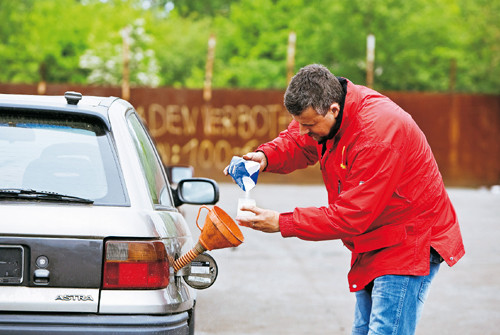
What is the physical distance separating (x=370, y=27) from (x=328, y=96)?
28701 millimetres

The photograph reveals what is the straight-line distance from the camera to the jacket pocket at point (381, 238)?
360cm

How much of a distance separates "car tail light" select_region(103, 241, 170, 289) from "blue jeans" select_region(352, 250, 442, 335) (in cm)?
98

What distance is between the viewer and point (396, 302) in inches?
142

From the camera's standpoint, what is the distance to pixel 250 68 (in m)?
40.2

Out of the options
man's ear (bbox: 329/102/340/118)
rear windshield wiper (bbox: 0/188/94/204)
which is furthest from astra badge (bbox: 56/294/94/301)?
man's ear (bbox: 329/102/340/118)

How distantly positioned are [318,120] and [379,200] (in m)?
0.43

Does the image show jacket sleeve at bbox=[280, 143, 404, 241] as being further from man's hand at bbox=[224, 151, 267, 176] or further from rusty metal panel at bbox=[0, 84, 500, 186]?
rusty metal panel at bbox=[0, 84, 500, 186]

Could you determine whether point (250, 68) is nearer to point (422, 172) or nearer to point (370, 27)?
point (370, 27)

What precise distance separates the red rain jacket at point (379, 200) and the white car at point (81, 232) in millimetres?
615

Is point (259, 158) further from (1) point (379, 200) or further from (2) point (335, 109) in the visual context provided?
(1) point (379, 200)

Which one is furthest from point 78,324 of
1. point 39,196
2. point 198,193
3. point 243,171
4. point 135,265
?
point 198,193

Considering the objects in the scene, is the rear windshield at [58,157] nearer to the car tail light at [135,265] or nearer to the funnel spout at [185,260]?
the car tail light at [135,265]

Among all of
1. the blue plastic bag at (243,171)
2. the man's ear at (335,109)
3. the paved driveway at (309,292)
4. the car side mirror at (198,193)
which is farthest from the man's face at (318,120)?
the paved driveway at (309,292)

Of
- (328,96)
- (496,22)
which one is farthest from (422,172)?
(496,22)
